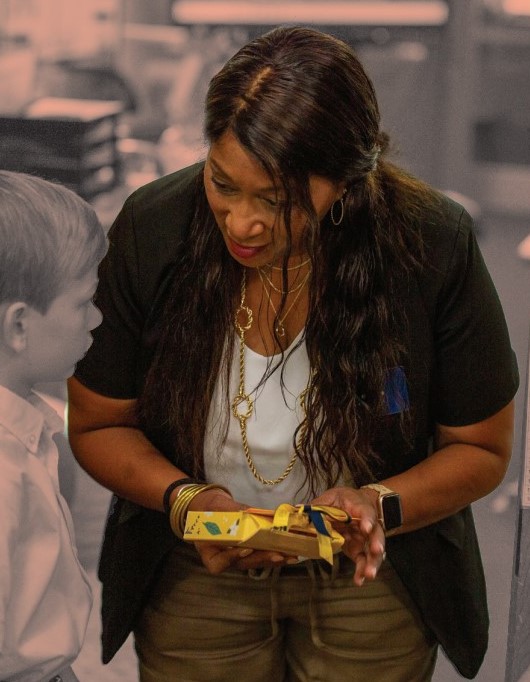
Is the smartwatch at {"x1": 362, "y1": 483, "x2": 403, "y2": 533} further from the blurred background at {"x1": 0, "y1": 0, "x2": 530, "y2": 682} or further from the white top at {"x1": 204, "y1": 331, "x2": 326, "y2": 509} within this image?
the blurred background at {"x1": 0, "y1": 0, "x2": 530, "y2": 682}

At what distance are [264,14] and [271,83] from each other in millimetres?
383

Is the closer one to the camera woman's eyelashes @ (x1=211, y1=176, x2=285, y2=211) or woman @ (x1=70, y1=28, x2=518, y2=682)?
woman's eyelashes @ (x1=211, y1=176, x2=285, y2=211)

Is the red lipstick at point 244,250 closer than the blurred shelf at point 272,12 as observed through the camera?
Yes

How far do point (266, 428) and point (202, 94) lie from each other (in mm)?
530

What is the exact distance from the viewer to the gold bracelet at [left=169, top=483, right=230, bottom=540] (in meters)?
1.44

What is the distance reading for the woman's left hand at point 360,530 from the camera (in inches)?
55.5

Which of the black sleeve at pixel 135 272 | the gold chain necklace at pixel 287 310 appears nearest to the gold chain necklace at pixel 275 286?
the gold chain necklace at pixel 287 310

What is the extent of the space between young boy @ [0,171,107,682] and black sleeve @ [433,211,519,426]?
19.5 inches

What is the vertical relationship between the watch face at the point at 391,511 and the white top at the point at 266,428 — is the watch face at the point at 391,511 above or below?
below

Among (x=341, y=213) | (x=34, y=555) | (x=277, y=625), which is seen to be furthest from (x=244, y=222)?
(x=277, y=625)

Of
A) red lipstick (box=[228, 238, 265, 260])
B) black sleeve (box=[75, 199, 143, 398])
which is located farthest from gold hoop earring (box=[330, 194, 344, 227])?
black sleeve (box=[75, 199, 143, 398])

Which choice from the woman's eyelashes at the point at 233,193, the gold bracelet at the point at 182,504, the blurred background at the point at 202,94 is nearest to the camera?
the woman's eyelashes at the point at 233,193

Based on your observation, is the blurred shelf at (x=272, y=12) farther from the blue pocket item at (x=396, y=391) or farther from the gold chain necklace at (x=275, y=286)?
the blue pocket item at (x=396, y=391)

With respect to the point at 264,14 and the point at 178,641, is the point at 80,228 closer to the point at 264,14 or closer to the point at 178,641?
the point at 264,14
